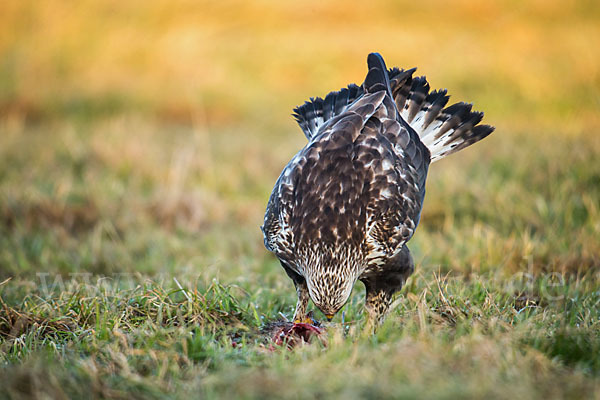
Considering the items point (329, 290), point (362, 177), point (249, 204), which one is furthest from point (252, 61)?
point (329, 290)

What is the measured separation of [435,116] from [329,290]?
1.73 meters

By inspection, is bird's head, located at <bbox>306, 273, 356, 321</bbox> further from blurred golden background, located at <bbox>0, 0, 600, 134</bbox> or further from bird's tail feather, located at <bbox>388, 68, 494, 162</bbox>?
blurred golden background, located at <bbox>0, 0, 600, 134</bbox>

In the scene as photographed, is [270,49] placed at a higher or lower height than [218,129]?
higher

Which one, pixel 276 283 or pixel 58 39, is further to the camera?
pixel 58 39

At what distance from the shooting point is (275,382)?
2.26m

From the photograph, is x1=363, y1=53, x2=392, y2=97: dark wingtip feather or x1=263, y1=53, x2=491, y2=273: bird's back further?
x1=363, y1=53, x2=392, y2=97: dark wingtip feather

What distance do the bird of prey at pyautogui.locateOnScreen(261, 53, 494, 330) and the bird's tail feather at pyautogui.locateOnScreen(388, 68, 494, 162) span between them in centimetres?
19

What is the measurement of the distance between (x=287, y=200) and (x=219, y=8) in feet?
38.8

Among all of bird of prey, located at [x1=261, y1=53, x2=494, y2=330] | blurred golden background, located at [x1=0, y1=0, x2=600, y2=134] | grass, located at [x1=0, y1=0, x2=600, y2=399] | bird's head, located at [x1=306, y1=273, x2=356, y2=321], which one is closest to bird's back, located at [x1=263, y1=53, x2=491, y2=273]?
bird of prey, located at [x1=261, y1=53, x2=494, y2=330]

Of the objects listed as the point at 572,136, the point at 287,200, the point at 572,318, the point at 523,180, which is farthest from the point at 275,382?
the point at 572,136

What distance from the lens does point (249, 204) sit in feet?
21.0

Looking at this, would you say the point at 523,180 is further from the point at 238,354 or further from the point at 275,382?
the point at 275,382

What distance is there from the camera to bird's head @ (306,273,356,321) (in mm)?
3146

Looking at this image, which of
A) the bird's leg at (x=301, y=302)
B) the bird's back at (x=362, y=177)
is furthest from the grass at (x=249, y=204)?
the bird's back at (x=362, y=177)
